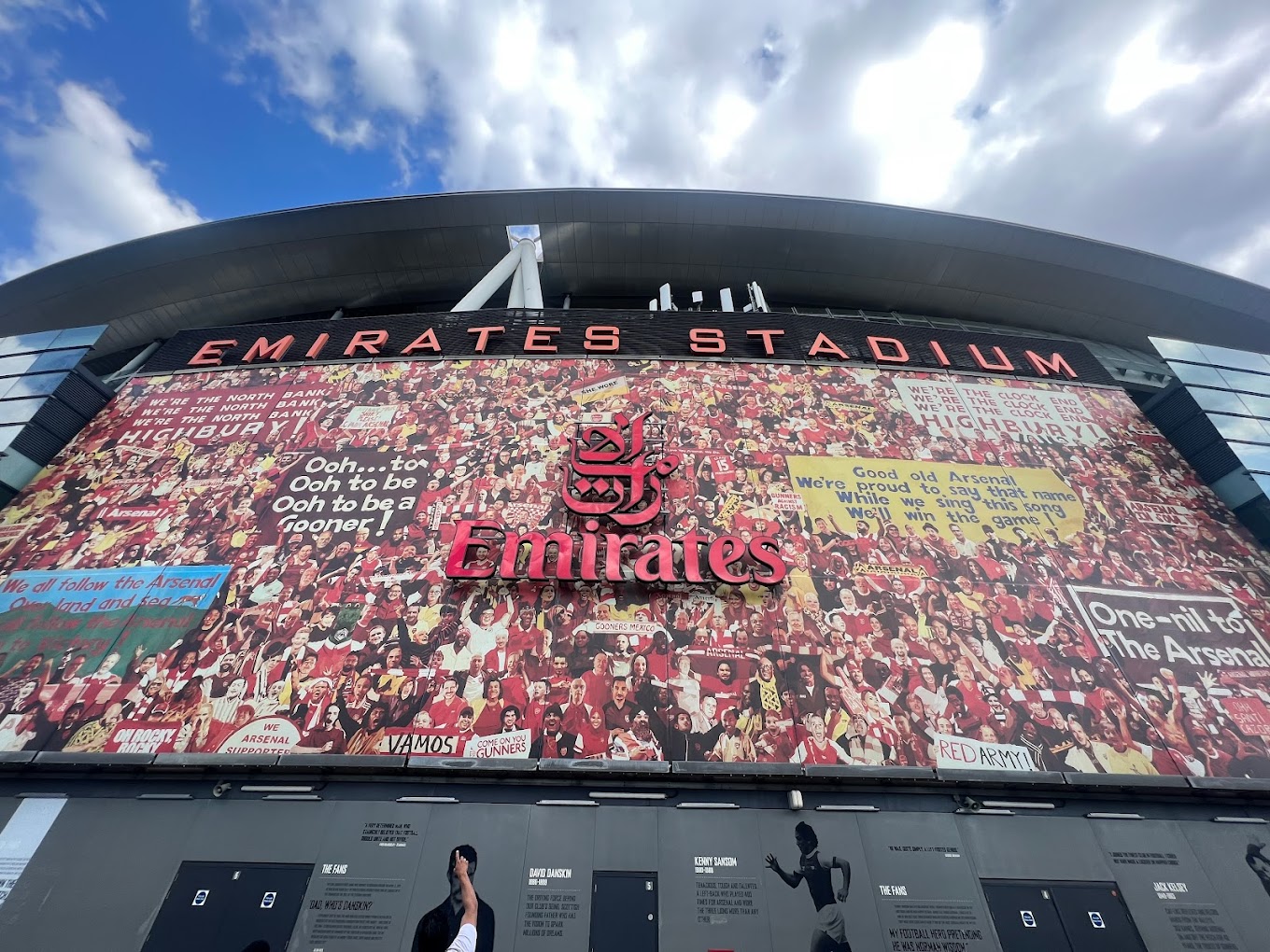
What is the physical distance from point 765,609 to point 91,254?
27.2 meters

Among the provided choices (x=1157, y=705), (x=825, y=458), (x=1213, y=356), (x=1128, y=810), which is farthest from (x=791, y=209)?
(x=1128, y=810)

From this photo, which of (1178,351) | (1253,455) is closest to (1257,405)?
(1178,351)

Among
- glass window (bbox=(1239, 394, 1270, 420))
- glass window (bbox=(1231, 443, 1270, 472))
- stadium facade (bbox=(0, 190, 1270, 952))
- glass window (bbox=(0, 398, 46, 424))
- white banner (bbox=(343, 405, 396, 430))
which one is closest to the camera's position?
stadium facade (bbox=(0, 190, 1270, 952))

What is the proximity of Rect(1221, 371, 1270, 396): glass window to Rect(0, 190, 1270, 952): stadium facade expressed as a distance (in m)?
0.12

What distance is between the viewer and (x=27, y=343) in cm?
1536

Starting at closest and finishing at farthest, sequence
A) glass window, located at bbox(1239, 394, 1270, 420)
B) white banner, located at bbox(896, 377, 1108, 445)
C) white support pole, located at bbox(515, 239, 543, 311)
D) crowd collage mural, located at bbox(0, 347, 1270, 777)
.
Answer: crowd collage mural, located at bbox(0, 347, 1270, 777)
white banner, located at bbox(896, 377, 1108, 445)
glass window, located at bbox(1239, 394, 1270, 420)
white support pole, located at bbox(515, 239, 543, 311)

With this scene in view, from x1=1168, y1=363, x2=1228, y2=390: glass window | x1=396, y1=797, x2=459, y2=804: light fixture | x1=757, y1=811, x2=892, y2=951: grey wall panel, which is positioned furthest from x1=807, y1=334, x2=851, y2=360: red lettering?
x1=396, y1=797, x2=459, y2=804: light fixture

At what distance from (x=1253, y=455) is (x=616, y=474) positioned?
51.7 feet

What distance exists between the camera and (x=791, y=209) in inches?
754

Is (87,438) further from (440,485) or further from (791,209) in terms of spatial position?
(791,209)

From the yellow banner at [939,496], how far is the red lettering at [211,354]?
1662 centimetres

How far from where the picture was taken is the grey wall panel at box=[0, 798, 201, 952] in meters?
6.88

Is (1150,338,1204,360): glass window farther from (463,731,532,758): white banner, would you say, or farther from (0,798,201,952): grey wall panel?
(0,798,201,952): grey wall panel

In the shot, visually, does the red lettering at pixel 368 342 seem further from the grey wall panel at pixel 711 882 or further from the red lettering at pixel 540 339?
the grey wall panel at pixel 711 882
